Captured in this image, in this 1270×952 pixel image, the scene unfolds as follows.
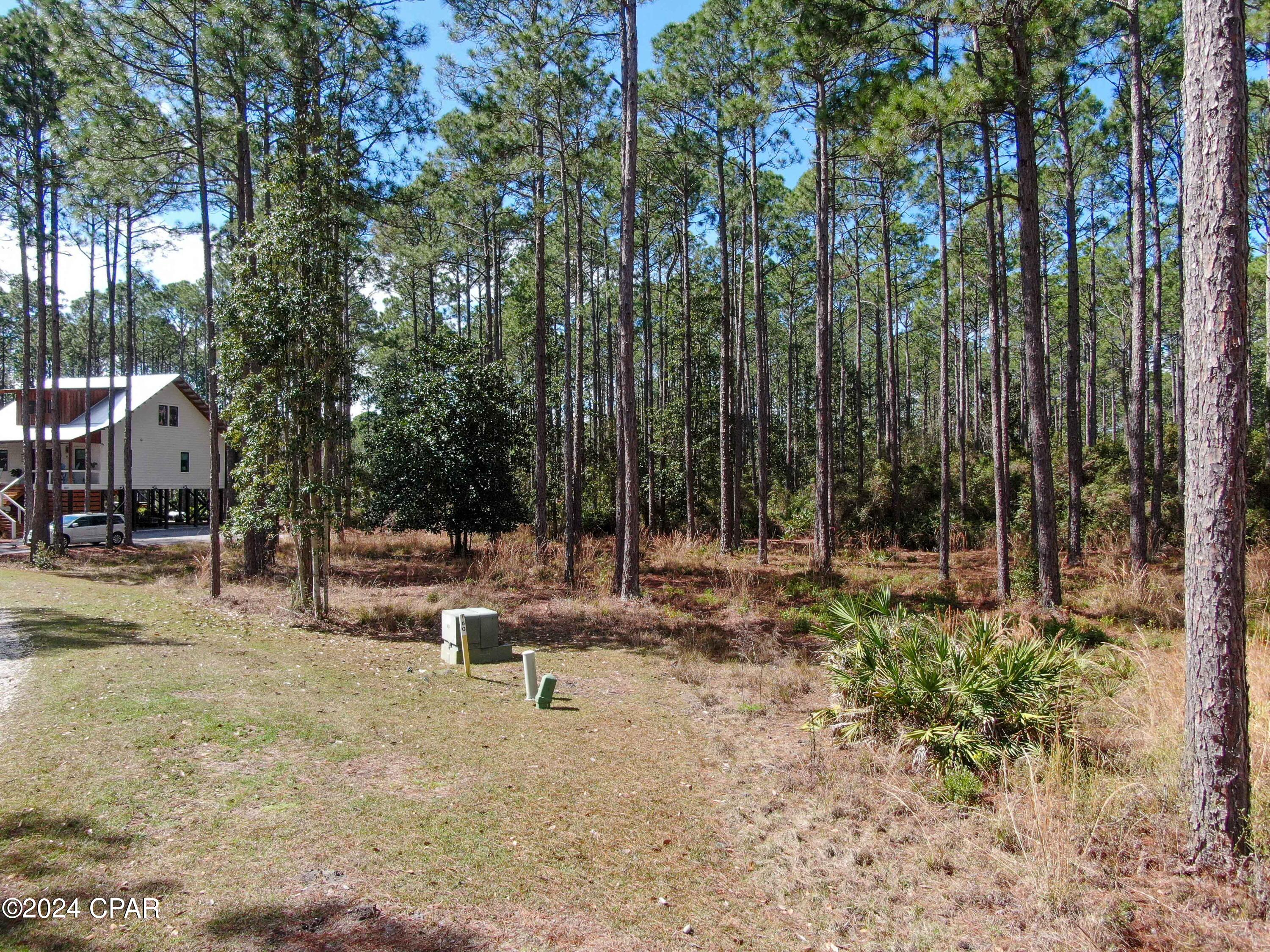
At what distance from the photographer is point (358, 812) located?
501cm

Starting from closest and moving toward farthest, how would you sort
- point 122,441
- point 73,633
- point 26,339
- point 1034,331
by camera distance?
1. point 73,633
2. point 1034,331
3. point 26,339
4. point 122,441

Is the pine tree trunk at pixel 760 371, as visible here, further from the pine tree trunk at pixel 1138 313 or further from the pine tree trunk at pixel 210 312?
the pine tree trunk at pixel 210 312

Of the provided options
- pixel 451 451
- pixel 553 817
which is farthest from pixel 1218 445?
pixel 451 451

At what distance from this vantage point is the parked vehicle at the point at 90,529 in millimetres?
26406

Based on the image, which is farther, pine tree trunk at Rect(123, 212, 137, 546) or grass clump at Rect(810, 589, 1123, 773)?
pine tree trunk at Rect(123, 212, 137, 546)

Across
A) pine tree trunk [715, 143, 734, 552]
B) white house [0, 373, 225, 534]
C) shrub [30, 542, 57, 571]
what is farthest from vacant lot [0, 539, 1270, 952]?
white house [0, 373, 225, 534]

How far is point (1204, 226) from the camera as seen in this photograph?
4.37 m

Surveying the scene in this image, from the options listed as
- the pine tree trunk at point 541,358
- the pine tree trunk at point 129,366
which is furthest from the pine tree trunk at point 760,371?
the pine tree trunk at point 129,366

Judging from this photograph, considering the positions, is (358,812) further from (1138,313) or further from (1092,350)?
(1092,350)

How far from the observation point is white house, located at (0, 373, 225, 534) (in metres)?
33.1

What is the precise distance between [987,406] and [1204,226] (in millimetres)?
46103

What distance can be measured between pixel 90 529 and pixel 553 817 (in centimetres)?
2900

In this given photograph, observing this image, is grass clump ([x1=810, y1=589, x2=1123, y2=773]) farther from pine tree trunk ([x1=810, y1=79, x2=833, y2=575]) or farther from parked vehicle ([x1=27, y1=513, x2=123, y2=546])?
parked vehicle ([x1=27, y1=513, x2=123, y2=546])

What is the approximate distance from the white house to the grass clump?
1358 inches
